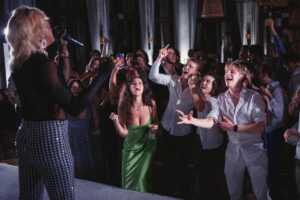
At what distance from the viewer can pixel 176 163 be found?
3426 mm

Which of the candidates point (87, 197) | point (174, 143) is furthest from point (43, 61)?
point (174, 143)

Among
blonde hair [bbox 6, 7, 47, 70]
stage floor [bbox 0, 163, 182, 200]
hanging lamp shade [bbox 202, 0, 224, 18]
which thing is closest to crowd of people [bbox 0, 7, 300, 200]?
blonde hair [bbox 6, 7, 47, 70]

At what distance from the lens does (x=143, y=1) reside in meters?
10.7

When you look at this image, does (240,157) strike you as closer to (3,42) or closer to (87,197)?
(87,197)

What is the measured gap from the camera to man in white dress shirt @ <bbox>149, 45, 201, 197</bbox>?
336 cm

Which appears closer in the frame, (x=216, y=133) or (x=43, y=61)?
(x=43, y=61)

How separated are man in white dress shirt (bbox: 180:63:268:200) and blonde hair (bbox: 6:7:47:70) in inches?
51.5

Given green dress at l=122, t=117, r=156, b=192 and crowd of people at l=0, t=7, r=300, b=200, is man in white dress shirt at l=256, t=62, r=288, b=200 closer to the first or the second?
crowd of people at l=0, t=7, r=300, b=200

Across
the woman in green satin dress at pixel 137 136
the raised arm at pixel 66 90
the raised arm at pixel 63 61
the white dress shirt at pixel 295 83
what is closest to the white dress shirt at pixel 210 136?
the woman in green satin dress at pixel 137 136

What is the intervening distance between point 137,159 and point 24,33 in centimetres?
186

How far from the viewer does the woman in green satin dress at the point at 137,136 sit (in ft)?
9.77

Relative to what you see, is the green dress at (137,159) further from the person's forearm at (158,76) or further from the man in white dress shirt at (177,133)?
the person's forearm at (158,76)

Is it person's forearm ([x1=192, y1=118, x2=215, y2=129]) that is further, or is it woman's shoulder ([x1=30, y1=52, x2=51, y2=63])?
person's forearm ([x1=192, y1=118, x2=215, y2=129])

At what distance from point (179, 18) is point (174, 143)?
769cm
